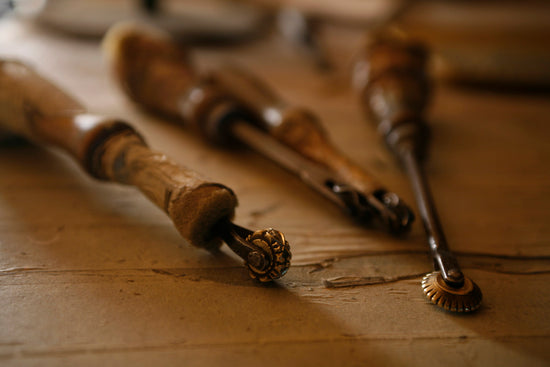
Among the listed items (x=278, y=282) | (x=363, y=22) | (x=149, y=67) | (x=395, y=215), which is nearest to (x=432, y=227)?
(x=395, y=215)

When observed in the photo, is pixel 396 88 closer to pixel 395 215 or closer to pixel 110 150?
pixel 395 215

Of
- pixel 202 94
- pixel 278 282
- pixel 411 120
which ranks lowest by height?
pixel 278 282

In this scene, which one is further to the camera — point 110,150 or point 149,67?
point 149,67

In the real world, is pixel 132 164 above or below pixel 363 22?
below

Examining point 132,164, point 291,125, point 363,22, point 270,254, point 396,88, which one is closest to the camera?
point 270,254

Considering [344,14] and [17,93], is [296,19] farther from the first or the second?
[17,93]

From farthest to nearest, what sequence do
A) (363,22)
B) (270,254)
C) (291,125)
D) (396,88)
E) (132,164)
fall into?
(363,22), (396,88), (291,125), (132,164), (270,254)

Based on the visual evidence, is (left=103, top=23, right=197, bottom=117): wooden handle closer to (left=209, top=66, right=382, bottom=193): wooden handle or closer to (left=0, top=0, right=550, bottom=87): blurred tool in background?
(left=209, top=66, right=382, bottom=193): wooden handle

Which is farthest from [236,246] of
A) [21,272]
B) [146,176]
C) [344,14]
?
[344,14]
